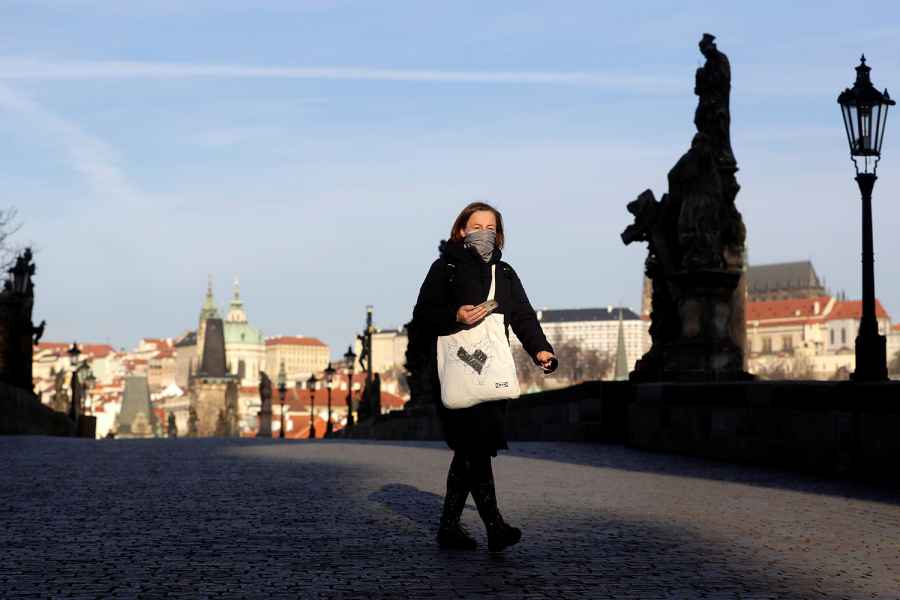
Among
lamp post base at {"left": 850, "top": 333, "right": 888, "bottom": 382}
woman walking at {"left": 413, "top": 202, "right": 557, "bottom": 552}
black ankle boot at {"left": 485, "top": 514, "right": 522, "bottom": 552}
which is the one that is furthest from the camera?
lamp post base at {"left": 850, "top": 333, "right": 888, "bottom": 382}

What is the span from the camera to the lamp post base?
12.6 metres

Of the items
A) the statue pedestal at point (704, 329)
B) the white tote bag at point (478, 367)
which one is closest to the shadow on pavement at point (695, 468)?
the statue pedestal at point (704, 329)

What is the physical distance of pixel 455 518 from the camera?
772 centimetres

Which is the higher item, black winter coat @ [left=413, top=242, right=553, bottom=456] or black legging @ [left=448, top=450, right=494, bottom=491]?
black winter coat @ [left=413, top=242, right=553, bottom=456]

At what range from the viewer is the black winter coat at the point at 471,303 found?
764 centimetres

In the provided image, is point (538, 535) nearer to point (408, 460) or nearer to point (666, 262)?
point (408, 460)

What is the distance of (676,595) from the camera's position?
619cm

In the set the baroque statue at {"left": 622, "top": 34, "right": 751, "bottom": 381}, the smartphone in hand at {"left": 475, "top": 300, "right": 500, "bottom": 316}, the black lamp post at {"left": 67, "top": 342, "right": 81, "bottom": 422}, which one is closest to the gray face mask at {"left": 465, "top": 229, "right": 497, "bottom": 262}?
the smartphone in hand at {"left": 475, "top": 300, "right": 500, "bottom": 316}

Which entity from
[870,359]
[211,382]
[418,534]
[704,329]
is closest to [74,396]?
[704,329]

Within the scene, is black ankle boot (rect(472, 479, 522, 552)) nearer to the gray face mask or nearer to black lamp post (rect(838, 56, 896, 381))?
the gray face mask

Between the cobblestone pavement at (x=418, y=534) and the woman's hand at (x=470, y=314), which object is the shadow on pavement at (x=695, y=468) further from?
the woman's hand at (x=470, y=314)

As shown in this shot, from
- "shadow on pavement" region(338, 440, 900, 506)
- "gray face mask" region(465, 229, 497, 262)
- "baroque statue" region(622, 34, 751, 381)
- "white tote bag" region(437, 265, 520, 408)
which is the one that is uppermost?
"baroque statue" region(622, 34, 751, 381)

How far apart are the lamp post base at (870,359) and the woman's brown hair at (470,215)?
5621mm

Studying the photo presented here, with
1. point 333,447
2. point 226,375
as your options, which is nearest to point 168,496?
point 333,447
